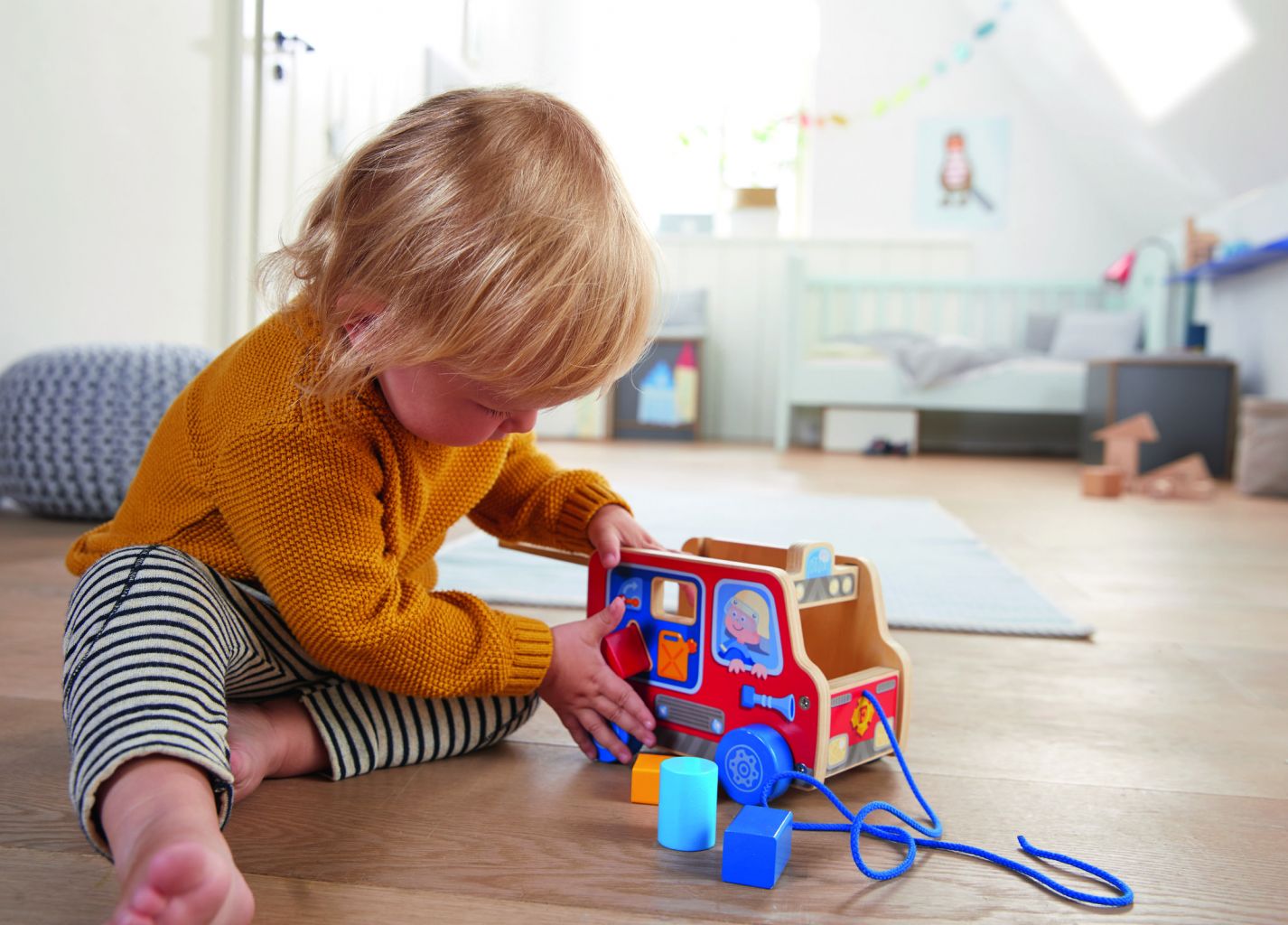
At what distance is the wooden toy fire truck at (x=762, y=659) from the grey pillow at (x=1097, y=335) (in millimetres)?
3331

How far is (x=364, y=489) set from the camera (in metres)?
0.58

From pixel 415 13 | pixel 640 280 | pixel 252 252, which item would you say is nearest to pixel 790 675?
pixel 640 280

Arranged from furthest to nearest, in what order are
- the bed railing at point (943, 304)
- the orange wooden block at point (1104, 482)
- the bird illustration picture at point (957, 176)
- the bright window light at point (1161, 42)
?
the bird illustration picture at point (957, 176) → the bed railing at point (943, 304) → the bright window light at point (1161, 42) → the orange wooden block at point (1104, 482)

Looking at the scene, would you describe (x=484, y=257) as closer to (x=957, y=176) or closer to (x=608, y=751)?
(x=608, y=751)

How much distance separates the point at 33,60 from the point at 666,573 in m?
1.40

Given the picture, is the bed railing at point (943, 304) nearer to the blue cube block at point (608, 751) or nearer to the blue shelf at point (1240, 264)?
the blue shelf at point (1240, 264)

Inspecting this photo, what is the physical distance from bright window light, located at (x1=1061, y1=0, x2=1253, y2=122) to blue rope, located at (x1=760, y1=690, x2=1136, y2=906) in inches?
99.4

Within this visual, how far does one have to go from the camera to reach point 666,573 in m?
0.67

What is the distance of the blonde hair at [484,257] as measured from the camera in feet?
1.75

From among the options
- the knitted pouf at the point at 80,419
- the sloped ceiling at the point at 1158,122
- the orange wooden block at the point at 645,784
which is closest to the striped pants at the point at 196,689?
the orange wooden block at the point at 645,784

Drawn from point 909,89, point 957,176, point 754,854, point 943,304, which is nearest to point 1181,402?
point 943,304

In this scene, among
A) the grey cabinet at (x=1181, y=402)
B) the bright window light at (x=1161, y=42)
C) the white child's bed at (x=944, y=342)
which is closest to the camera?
the bright window light at (x=1161, y=42)

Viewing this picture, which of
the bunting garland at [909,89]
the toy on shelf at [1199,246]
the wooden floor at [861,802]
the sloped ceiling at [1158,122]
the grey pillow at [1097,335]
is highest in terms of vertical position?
the bunting garland at [909,89]

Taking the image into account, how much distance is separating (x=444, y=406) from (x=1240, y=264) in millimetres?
3079
